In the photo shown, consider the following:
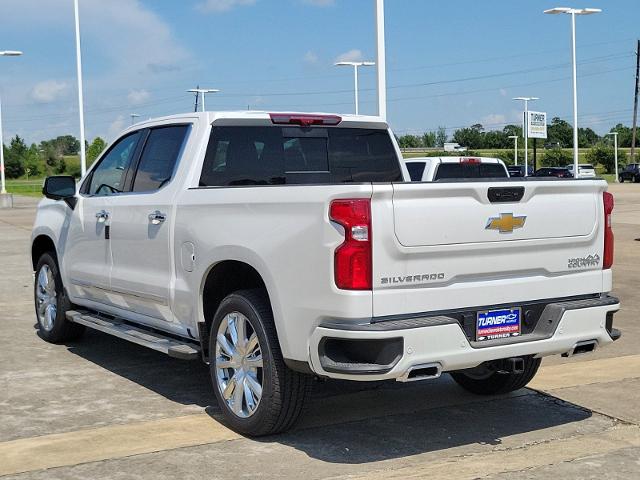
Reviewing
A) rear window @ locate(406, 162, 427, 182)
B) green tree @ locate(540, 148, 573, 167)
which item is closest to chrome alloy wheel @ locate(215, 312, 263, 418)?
rear window @ locate(406, 162, 427, 182)

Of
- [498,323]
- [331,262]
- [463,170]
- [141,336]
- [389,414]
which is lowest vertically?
[389,414]

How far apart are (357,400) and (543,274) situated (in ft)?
5.67

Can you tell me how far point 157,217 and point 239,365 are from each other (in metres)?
1.32

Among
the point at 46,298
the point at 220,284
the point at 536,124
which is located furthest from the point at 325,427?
the point at 536,124

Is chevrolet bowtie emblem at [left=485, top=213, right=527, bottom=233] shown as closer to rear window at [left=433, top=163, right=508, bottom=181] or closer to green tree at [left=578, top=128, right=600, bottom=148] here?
rear window at [left=433, top=163, right=508, bottom=181]

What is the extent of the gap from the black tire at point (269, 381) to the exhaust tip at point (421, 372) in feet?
2.32

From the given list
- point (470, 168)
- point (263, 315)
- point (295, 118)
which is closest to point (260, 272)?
point (263, 315)

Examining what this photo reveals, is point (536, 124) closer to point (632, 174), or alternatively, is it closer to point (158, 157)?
point (632, 174)

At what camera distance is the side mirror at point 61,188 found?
7.60 metres

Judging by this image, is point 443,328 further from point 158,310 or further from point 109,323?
point 109,323

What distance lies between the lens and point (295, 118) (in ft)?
21.5

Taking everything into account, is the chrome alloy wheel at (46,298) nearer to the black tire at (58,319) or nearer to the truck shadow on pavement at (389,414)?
the black tire at (58,319)

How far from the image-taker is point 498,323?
16.5 feet

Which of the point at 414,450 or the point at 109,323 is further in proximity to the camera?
the point at 109,323
